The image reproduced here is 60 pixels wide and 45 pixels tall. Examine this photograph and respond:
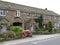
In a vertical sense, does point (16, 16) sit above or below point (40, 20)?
above

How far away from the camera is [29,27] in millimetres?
53281

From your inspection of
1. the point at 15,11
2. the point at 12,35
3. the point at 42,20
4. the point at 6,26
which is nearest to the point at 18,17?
the point at 15,11

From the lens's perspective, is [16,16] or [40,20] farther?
[40,20]

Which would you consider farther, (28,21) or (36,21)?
(36,21)

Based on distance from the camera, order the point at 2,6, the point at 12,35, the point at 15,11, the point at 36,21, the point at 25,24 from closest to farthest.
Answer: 1. the point at 12,35
2. the point at 2,6
3. the point at 15,11
4. the point at 25,24
5. the point at 36,21

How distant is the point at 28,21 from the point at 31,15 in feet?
9.33

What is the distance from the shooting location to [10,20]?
46281 mm

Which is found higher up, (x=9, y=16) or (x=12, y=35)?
(x=9, y=16)

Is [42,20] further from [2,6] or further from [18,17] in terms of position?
[2,6]

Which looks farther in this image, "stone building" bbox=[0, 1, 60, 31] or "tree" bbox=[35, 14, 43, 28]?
"tree" bbox=[35, 14, 43, 28]

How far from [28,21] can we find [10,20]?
7.12 meters

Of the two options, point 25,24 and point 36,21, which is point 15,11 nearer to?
point 25,24

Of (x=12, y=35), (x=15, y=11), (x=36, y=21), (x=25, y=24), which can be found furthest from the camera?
(x=36, y=21)

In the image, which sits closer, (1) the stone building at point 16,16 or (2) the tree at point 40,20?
(1) the stone building at point 16,16
